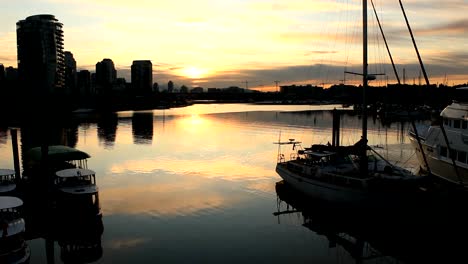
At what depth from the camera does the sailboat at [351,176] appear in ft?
104

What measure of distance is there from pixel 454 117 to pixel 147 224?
3104 cm

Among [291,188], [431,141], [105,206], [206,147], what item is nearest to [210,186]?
[291,188]

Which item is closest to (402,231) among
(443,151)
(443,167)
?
(443,167)

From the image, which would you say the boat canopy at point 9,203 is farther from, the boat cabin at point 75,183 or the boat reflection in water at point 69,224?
the boat cabin at point 75,183

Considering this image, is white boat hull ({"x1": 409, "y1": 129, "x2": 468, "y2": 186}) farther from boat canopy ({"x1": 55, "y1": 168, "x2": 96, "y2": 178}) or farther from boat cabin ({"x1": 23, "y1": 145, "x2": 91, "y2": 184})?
boat cabin ({"x1": 23, "y1": 145, "x2": 91, "y2": 184})

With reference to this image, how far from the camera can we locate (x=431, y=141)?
148 feet

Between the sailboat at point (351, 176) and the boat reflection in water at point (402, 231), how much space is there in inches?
53.6

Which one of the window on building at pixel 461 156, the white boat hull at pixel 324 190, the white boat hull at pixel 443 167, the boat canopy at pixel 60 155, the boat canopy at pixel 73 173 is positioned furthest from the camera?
the boat canopy at pixel 60 155

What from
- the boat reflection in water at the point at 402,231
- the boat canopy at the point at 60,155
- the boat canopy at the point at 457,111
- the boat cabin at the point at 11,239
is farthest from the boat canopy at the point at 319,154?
the boat cabin at the point at 11,239

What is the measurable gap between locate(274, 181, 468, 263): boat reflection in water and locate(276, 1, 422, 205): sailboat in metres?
1.36

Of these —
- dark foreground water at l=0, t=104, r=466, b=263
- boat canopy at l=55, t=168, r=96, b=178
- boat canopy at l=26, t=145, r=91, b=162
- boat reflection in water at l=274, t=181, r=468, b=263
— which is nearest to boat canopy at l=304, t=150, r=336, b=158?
dark foreground water at l=0, t=104, r=466, b=263

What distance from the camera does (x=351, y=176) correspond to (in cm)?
3578

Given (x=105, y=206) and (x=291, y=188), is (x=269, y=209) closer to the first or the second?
(x=291, y=188)

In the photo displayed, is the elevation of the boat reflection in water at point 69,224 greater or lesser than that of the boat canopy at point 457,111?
lesser
